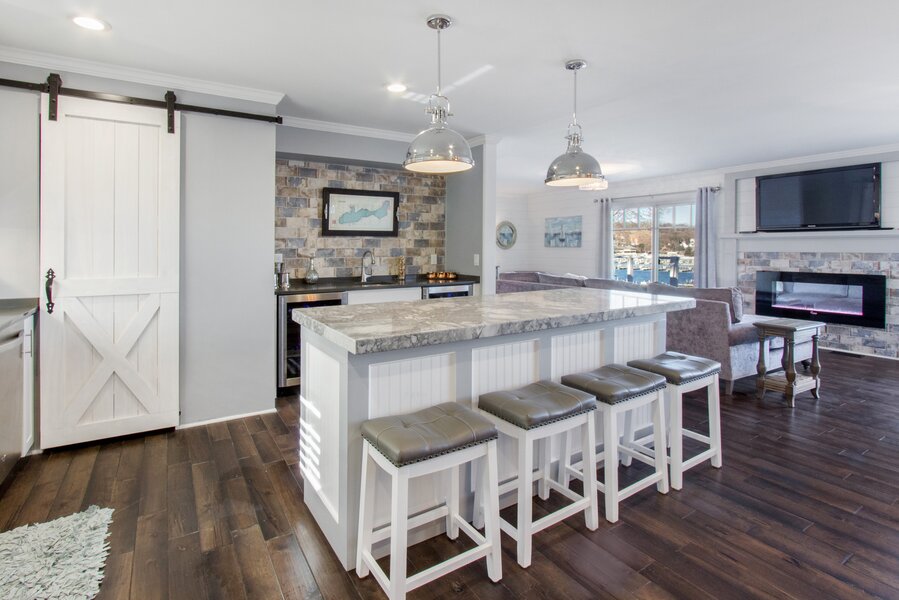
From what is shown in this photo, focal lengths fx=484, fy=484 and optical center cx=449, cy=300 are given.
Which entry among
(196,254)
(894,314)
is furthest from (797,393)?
(196,254)

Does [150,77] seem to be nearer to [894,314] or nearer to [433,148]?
[433,148]

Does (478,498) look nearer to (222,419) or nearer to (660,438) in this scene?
(660,438)

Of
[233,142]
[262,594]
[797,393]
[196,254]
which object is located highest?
[233,142]

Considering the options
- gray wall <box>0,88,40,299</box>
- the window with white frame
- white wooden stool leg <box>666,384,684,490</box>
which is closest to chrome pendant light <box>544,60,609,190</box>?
white wooden stool leg <box>666,384,684,490</box>

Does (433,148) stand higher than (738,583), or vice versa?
(433,148)

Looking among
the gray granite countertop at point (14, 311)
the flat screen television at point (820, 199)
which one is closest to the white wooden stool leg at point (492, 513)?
the gray granite countertop at point (14, 311)

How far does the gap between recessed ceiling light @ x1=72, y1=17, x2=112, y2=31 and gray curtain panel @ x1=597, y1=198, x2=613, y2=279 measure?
7666 millimetres

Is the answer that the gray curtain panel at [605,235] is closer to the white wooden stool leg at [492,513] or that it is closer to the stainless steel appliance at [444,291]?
the stainless steel appliance at [444,291]

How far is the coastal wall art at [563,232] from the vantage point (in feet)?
30.5

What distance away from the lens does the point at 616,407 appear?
226 cm

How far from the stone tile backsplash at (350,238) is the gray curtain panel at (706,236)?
420 cm

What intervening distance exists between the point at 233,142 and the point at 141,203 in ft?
2.50

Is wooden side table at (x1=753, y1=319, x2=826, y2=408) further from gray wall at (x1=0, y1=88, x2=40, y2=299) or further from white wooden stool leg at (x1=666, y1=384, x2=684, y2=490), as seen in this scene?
gray wall at (x1=0, y1=88, x2=40, y2=299)

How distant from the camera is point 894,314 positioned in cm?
575
